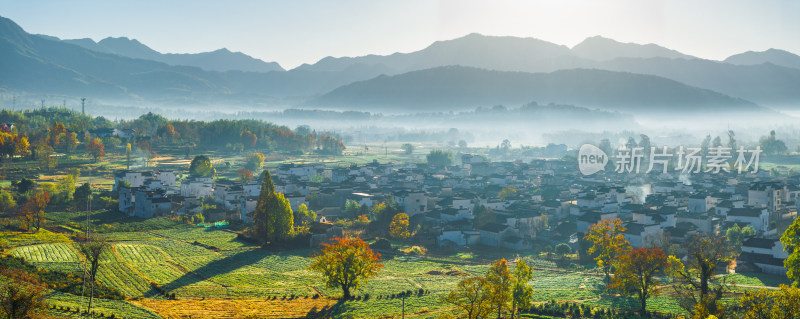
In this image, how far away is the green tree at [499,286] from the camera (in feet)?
78.3

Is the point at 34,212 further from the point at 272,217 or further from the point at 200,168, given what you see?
the point at 200,168

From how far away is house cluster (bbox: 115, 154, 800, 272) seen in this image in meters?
44.5

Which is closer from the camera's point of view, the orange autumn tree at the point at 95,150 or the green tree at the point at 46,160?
the green tree at the point at 46,160

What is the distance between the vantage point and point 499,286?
2425cm

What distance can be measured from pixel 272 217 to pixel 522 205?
23.7 metres

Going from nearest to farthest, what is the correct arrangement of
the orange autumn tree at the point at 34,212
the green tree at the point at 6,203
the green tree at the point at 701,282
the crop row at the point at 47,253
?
the green tree at the point at 701,282, the crop row at the point at 47,253, the orange autumn tree at the point at 34,212, the green tree at the point at 6,203

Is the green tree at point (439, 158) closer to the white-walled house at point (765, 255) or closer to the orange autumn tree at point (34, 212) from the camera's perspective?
the orange autumn tree at point (34, 212)

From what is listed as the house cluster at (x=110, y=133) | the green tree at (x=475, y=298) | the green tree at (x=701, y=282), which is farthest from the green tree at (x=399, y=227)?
the house cluster at (x=110, y=133)

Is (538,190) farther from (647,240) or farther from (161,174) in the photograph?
(161,174)

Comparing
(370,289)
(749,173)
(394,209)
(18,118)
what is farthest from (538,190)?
(18,118)

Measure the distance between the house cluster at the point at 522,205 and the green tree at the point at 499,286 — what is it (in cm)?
1907

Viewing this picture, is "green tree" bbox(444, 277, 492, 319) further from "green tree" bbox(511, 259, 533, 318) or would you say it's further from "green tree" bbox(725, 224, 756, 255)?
"green tree" bbox(725, 224, 756, 255)

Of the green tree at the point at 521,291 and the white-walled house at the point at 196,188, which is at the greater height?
the white-walled house at the point at 196,188

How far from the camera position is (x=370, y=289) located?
30906 mm
